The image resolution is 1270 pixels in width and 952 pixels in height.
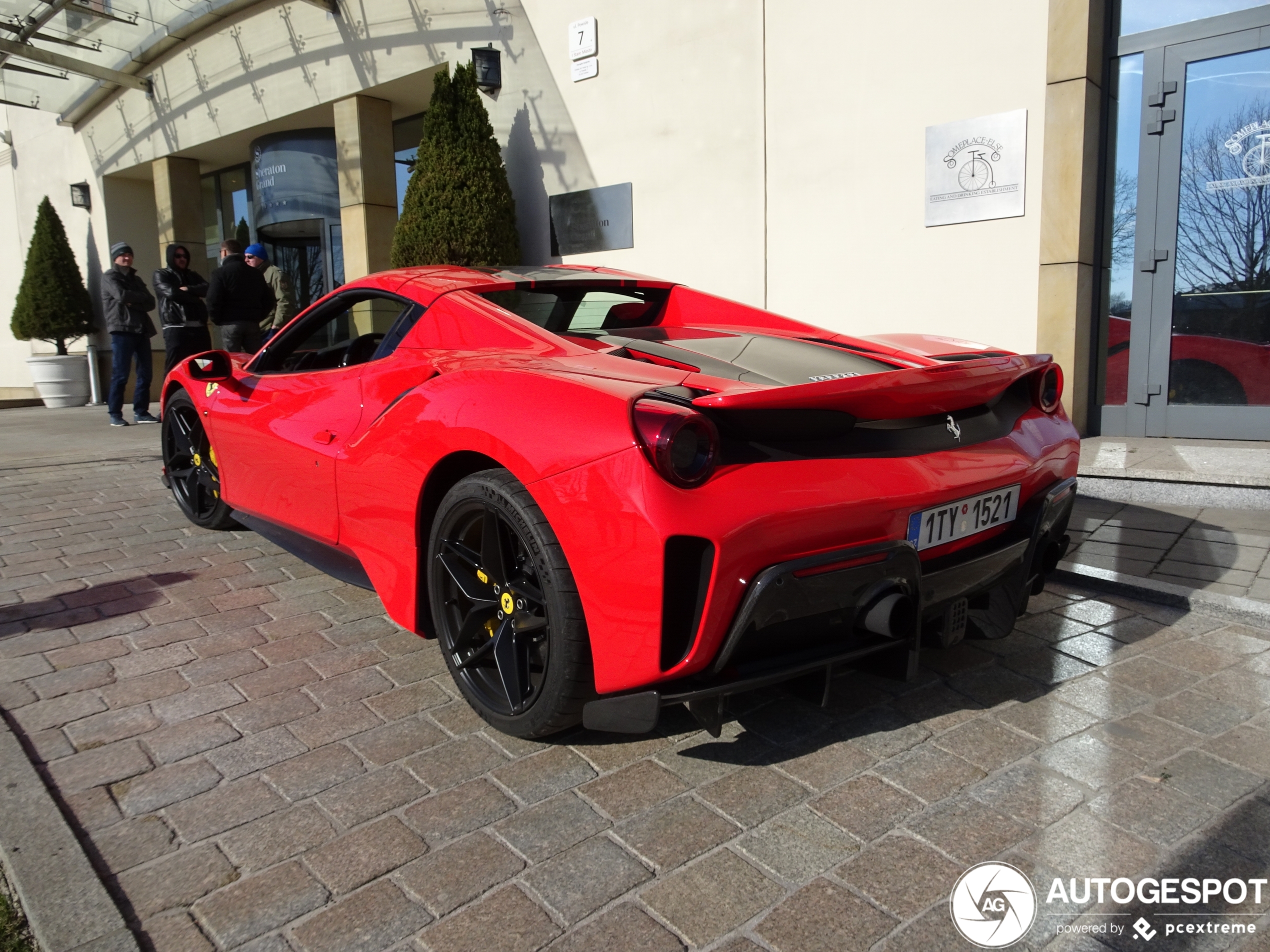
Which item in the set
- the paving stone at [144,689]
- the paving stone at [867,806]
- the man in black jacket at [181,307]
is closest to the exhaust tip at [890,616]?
the paving stone at [867,806]

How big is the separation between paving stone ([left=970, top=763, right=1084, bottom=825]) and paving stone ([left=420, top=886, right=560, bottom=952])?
3.51ft

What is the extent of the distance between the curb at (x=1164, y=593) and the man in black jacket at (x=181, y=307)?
28.6 ft

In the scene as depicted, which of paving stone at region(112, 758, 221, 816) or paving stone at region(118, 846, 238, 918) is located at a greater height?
paving stone at region(112, 758, 221, 816)

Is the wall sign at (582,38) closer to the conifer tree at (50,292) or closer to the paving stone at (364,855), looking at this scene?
the paving stone at (364,855)

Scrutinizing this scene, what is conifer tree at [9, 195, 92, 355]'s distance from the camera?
15930mm

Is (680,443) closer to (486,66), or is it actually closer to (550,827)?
(550,827)

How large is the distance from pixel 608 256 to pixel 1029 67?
164 inches

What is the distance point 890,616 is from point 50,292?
17.7m

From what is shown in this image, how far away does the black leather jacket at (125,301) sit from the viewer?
10203 millimetres

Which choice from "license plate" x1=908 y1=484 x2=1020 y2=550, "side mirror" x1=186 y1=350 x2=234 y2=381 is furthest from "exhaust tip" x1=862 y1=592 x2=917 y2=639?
"side mirror" x1=186 y1=350 x2=234 y2=381

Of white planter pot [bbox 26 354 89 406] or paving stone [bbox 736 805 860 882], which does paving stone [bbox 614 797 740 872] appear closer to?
paving stone [bbox 736 805 860 882]

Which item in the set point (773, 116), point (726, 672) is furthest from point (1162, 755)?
point (773, 116)

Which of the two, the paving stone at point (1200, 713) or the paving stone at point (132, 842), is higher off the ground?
the paving stone at point (132, 842)

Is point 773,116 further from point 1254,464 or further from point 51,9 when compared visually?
point 51,9
